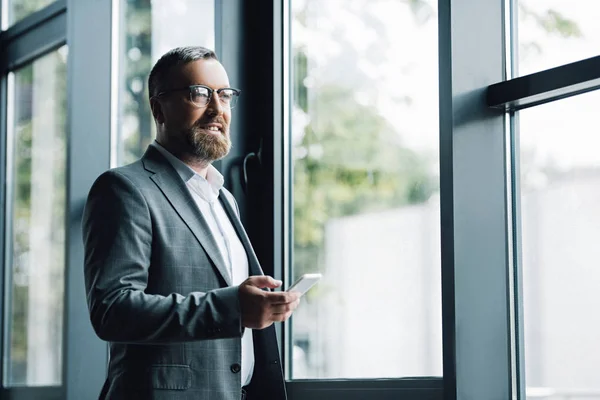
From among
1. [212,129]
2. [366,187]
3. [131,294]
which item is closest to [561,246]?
[366,187]

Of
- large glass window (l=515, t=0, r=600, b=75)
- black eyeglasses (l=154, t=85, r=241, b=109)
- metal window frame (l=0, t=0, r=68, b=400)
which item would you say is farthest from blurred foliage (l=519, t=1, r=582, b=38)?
metal window frame (l=0, t=0, r=68, b=400)

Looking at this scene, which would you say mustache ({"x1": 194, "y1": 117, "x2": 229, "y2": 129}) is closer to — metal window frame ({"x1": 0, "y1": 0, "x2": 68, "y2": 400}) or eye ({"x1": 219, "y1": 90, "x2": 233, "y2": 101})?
eye ({"x1": 219, "y1": 90, "x2": 233, "y2": 101})

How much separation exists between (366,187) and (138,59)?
107cm

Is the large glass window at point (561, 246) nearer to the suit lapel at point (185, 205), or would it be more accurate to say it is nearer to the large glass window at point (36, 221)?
the suit lapel at point (185, 205)

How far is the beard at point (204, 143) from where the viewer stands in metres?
2.43

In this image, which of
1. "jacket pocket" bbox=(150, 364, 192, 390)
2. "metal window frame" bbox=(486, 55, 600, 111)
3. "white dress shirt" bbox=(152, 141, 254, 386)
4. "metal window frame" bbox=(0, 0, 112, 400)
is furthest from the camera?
"metal window frame" bbox=(0, 0, 112, 400)

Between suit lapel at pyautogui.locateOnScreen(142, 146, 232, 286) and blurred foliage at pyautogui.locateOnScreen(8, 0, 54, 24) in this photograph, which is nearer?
suit lapel at pyautogui.locateOnScreen(142, 146, 232, 286)

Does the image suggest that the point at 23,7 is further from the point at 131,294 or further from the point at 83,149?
the point at 131,294

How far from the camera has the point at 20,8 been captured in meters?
4.06

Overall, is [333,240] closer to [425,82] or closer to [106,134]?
[425,82]

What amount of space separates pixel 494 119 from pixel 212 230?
852 millimetres

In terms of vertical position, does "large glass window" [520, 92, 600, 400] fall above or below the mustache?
below

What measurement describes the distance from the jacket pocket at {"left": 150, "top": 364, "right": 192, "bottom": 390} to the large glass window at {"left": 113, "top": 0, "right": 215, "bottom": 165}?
4.59ft

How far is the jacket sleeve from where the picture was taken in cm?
205
